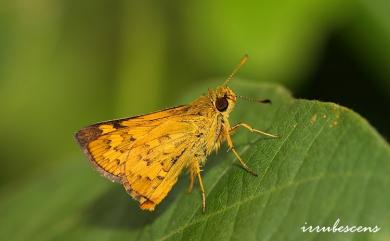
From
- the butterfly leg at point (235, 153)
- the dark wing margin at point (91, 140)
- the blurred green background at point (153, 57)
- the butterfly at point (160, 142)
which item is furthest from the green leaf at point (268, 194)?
the blurred green background at point (153, 57)

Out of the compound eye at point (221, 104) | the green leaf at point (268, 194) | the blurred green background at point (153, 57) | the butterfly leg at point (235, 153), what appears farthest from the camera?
the blurred green background at point (153, 57)

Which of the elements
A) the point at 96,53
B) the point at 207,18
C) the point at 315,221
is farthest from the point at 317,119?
the point at 96,53

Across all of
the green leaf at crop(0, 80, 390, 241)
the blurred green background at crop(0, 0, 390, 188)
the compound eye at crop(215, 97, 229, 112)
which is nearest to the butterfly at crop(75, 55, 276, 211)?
the compound eye at crop(215, 97, 229, 112)

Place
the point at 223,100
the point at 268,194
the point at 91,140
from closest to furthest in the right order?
the point at 268,194 → the point at 91,140 → the point at 223,100

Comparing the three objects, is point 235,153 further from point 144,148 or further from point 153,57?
point 153,57

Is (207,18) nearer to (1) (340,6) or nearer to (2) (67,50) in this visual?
(1) (340,6)

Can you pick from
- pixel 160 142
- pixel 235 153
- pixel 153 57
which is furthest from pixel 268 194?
pixel 153 57

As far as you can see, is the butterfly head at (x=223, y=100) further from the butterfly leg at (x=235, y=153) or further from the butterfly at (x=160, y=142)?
the butterfly leg at (x=235, y=153)
